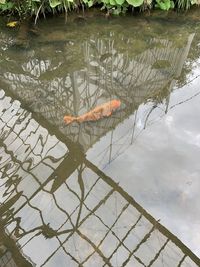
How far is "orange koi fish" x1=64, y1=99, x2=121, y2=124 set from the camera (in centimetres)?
447

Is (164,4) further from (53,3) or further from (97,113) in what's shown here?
(97,113)

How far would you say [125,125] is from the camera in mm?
4457

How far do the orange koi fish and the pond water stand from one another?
6cm

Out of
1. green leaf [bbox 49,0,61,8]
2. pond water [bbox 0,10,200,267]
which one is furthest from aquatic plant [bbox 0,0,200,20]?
pond water [bbox 0,10,200,267]

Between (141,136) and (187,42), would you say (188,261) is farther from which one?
(187,42)

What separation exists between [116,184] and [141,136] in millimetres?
817

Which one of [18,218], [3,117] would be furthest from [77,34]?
[18,218]

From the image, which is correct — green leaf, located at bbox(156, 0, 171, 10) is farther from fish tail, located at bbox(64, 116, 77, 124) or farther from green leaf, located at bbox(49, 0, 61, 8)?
fish tail, located at bbox(64, 116, 77, 124)

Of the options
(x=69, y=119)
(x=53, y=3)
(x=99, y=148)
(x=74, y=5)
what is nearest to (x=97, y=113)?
(x=69, y=119)

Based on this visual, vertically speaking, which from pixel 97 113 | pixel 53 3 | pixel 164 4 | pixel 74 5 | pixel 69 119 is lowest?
pixel 69 119

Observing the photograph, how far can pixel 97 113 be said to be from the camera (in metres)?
4.52

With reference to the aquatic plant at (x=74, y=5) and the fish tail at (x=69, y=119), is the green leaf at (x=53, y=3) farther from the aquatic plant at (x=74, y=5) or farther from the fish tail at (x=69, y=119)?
the fish tail at (x=69, y=119)

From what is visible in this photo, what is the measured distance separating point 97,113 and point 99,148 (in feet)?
1.80

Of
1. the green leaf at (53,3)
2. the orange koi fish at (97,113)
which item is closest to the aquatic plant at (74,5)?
the green leaf at (53,3)
